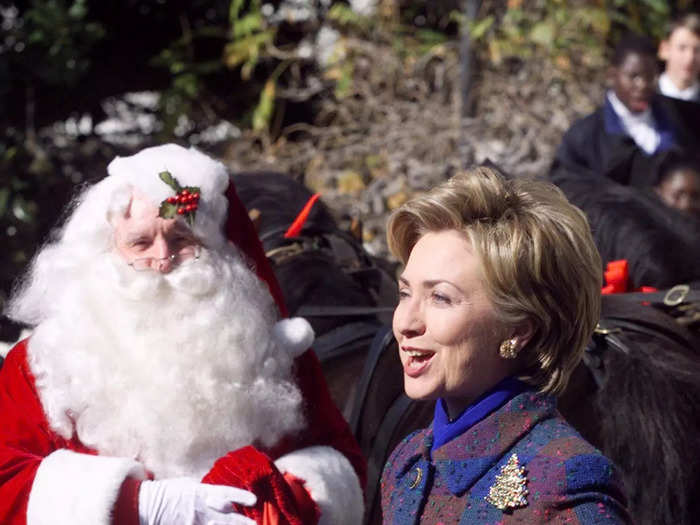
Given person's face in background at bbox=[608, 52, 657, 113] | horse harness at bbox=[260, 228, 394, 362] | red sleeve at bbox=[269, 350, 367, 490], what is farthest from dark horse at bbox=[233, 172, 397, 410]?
person's face in background at bbox=[608, 52, 657, 113]

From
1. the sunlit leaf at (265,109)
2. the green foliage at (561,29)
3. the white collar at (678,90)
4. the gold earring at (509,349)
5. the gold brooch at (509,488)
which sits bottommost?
the sunlit leaf at (265,109)

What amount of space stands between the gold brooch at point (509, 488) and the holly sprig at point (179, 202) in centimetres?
104

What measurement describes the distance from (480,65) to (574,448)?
680 cm

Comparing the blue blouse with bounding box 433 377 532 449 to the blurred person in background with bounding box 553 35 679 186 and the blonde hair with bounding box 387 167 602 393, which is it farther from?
the blurred person in background with bounding box 553 35 679 186

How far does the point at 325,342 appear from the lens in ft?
10.6

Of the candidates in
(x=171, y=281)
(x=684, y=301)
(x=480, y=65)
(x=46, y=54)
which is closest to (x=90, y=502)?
(x=171, y=281)

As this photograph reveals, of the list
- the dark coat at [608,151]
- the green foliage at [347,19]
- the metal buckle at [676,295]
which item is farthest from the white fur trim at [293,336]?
the green foliage at [347,19]

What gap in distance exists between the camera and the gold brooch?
1.68m

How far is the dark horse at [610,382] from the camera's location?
283 cm

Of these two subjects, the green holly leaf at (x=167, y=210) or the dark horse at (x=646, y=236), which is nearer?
the green holly leaf at (x=167, y=210)

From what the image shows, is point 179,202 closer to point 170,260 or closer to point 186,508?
point 170,260

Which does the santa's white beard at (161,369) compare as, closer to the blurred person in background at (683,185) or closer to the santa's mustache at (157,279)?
the santa's mustache at (157,279)

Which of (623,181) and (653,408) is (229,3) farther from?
(653,408)

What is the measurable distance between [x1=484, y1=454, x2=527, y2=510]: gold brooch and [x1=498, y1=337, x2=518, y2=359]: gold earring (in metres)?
0.17
